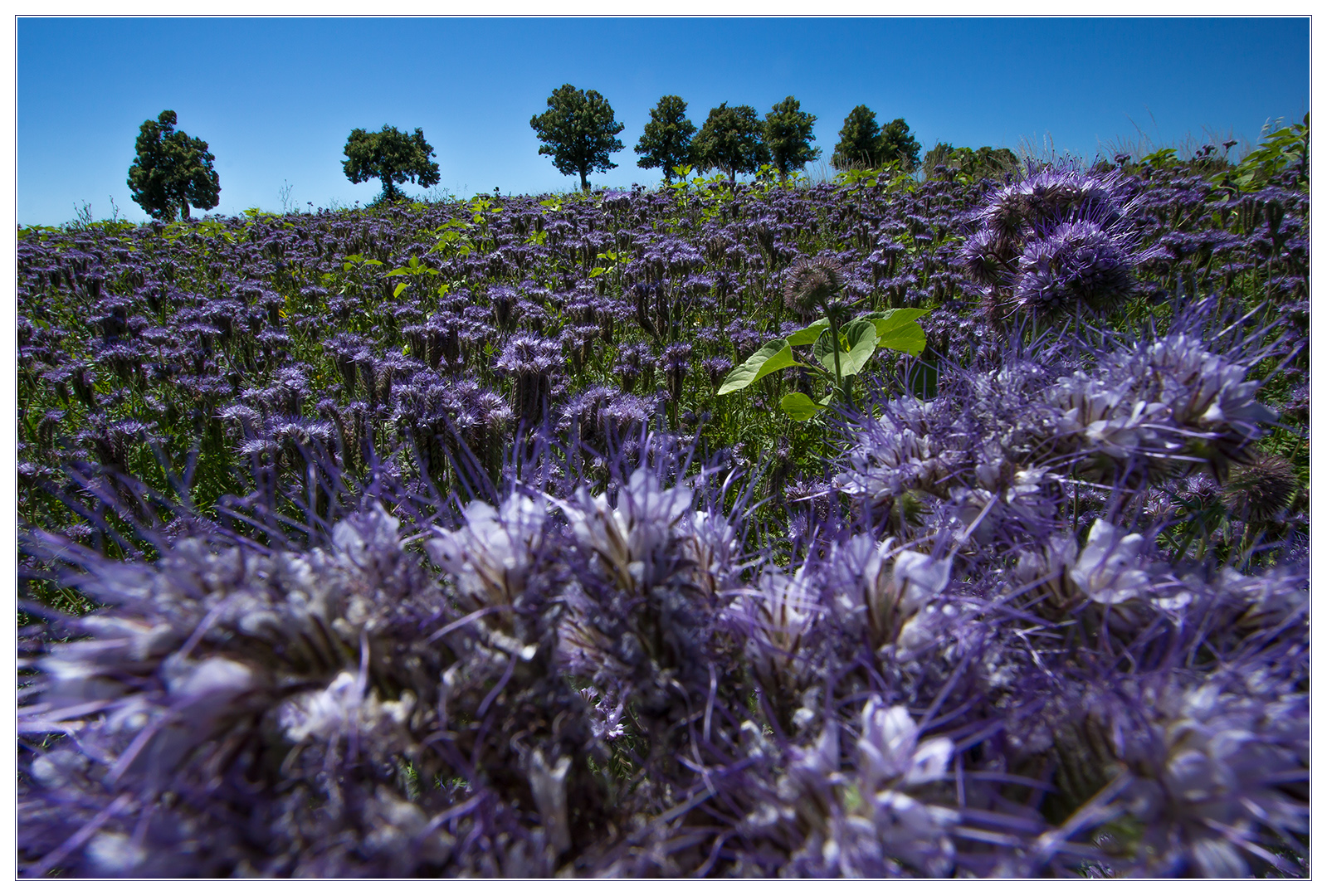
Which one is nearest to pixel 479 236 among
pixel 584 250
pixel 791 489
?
pixel 584 250

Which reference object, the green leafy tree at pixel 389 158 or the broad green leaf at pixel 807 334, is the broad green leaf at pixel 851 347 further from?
the green leafy tree at pixel 389 158

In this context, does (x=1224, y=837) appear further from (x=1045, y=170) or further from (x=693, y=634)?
(x=1045, y=170)

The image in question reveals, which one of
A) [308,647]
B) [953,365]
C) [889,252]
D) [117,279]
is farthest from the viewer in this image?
[117,279]

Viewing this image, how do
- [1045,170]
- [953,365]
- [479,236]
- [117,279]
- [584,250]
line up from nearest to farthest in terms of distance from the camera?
1. [953,365]
2. [1045,170]
3. [584,250]
4. [117,279]
5. [479,236]

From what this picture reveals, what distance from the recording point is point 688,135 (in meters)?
47.7

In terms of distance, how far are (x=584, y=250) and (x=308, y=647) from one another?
21.2 feet

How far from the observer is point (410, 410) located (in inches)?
104

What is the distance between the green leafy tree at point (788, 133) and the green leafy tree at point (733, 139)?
2.25 ft

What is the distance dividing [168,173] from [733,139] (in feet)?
126

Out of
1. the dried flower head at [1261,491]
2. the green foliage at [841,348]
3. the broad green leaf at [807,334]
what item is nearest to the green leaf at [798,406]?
the green foliage at [841,348]

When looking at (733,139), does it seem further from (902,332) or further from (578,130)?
(902,332)

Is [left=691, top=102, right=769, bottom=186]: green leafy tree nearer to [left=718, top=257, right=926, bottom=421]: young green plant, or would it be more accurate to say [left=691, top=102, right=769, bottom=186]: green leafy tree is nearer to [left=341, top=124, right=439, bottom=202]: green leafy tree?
[left=341, top=124, right=439, bottom=202]: green leafy tree

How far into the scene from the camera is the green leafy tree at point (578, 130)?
156 feet

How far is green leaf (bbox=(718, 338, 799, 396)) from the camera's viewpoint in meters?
2.23
